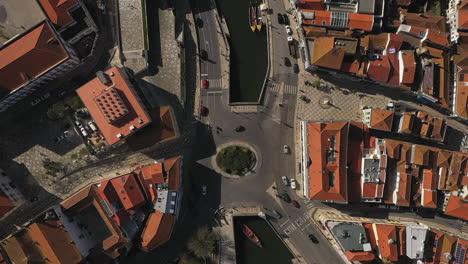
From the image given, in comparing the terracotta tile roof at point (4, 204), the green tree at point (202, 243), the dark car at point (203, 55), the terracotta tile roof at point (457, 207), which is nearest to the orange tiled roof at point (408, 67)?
the terracotta tile roof at point (457, 207)

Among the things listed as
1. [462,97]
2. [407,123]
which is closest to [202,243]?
[407,123]

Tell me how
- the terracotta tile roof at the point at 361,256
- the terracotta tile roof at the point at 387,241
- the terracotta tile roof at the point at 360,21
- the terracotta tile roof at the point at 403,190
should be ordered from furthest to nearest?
the terracotta tile roof at the point at 360,21
the terracotta tile roof at the point at 403,190
the terracotta tile roof at the point at 387,241
the terracotta tile roof at the point at 361,256

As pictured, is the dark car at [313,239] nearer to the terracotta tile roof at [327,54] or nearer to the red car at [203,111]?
the red car at [203,111]

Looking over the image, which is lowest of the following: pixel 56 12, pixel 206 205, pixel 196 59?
pixel 206 205

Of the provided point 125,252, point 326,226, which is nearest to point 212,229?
point 125,252

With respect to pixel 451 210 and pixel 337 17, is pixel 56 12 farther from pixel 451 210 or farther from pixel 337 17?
pixel 451 210
